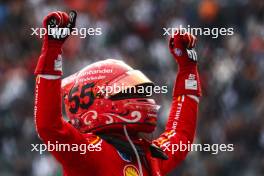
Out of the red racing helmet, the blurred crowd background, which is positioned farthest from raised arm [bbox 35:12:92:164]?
the blurred crowd background

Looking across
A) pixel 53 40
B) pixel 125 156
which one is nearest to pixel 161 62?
pixel 125 156

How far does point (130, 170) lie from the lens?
188 inches

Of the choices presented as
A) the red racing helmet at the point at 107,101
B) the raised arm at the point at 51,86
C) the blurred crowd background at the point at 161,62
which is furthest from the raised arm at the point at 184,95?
the blurred crowd background at the point at 161,62

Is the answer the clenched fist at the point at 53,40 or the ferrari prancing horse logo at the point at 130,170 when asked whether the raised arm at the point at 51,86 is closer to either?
the clenched fist at the point at 53,40

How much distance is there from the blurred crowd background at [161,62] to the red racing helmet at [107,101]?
15.7 ft

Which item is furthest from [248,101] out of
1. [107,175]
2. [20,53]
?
[107,175]

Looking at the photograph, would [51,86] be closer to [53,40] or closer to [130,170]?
[53,40]

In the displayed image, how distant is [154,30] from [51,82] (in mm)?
7849

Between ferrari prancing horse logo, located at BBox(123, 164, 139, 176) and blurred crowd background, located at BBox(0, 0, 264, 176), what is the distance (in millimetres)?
4792

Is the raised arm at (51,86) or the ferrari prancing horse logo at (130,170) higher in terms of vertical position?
the raised arm at (51,86)

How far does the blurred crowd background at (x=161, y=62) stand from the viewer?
9.92 m

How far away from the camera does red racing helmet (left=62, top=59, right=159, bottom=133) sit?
4.76 meters

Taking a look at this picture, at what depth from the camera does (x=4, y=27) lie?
1329 cm

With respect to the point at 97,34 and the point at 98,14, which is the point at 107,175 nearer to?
the point at 97,34
